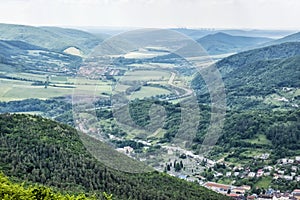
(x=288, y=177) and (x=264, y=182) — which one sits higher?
(x=288, y=177)

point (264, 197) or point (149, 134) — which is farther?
point (264, 197)

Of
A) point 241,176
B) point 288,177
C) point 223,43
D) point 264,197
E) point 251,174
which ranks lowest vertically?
point 241,176

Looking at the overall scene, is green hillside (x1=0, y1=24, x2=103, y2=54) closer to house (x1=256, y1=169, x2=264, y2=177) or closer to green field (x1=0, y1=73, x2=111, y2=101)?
Result: green field (x1=0, y1=73, x2=111, y2=101)

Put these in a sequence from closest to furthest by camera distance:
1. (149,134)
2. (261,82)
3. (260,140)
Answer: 1. (149,134)
2. (260,140)
3. (261,82)

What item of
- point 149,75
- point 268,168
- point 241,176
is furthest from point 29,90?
point 149,75

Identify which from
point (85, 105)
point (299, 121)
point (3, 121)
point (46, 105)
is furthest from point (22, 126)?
point (46, 105)

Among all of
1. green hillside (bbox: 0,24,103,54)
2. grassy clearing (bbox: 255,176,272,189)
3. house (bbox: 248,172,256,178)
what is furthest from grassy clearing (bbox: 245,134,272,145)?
green hillside (bbox: 0,24,103,54)

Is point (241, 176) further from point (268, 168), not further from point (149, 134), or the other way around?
point (149, 134)
